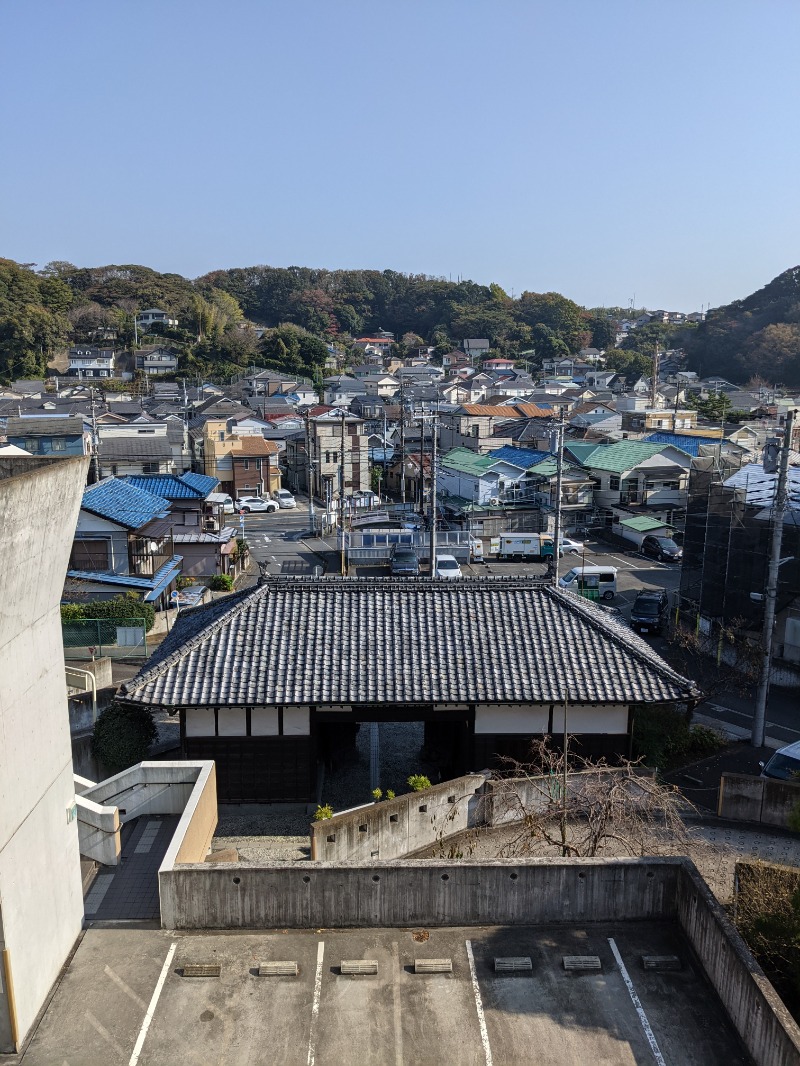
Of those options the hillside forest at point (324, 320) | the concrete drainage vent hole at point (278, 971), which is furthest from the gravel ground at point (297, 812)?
the hillside forest at point (324, 320)

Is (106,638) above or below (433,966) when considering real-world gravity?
below

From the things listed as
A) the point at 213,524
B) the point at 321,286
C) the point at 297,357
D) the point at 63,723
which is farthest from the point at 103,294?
the point at 63,723

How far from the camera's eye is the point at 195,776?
42.1 feet

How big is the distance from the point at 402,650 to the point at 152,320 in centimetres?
9857

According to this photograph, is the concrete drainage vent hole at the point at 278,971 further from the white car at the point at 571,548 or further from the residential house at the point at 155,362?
the residential house at the point at 155,362

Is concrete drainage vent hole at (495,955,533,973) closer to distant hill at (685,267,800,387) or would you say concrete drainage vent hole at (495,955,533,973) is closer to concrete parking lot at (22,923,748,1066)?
concrete parking lot at (22,923,748,1066)

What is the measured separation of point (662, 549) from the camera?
39812 millimetres

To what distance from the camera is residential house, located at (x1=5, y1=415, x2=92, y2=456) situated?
134 feet

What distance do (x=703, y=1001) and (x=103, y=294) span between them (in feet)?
372

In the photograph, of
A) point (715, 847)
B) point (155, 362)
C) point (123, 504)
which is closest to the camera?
point (715, 847)

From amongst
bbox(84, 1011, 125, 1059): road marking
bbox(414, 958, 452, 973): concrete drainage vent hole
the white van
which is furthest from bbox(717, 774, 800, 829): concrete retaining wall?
the white van

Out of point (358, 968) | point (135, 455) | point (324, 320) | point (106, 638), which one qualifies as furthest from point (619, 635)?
point (324, 320)

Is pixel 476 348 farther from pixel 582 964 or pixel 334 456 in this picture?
pixel 582 964

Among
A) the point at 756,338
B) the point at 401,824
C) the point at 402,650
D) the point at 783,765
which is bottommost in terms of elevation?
the point at 783,765
